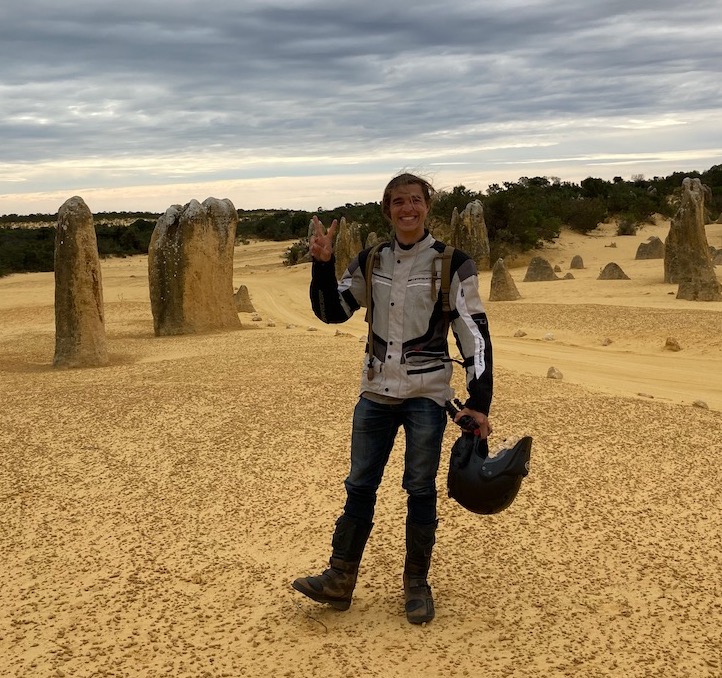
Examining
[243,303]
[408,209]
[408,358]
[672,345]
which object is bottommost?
[672,345]

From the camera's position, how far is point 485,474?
11.5ft

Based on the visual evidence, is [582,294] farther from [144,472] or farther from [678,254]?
[144,472]

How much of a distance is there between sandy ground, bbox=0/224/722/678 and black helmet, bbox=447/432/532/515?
25.7 inches

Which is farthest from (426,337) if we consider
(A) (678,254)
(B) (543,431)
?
(A) (678,254)

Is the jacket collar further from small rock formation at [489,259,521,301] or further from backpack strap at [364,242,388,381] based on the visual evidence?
small rock formation at [489,259,521,301]

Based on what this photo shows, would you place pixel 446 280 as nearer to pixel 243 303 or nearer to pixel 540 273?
pixel 243 303

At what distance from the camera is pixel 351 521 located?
152 inches

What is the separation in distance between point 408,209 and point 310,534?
218 cm

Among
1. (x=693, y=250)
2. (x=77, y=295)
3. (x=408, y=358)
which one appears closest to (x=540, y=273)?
(x=693, y=250)

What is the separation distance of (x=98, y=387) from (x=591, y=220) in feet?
89.7

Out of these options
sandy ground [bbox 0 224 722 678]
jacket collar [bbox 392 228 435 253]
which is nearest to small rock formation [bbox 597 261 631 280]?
sandy ground [bbox 0 224 722 678]

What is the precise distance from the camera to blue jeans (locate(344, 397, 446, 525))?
365 cm

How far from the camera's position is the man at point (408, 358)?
361cm

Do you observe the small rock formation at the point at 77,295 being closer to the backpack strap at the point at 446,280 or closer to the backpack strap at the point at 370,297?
the backpack strap at the point at 370,297
